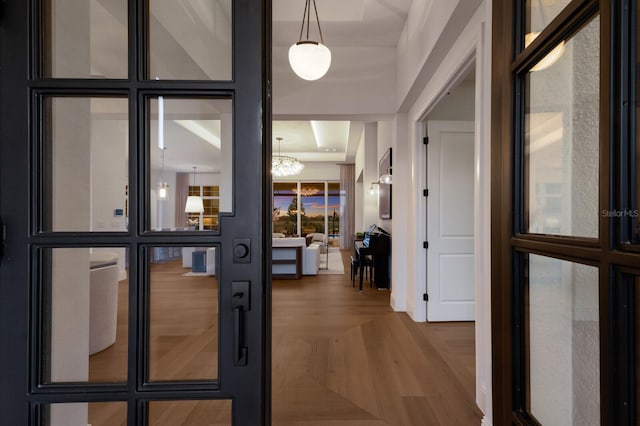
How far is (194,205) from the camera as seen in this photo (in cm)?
103

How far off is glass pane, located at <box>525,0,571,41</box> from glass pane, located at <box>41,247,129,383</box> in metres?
1.39

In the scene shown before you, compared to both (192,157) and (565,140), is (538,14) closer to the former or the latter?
(565,140)

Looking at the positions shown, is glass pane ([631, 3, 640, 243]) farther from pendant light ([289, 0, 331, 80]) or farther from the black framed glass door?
pendant light ([289, 0, 331, 80])

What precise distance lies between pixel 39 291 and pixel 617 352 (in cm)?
147

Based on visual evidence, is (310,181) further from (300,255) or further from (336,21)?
(336,21)

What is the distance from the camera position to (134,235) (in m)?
0.93

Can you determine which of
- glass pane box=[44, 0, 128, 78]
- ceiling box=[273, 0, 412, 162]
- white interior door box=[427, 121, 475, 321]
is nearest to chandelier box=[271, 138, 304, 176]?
ceiling box=[273, 0, 412, 162]

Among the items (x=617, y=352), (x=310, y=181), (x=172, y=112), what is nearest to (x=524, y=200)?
(x=617, y=352)

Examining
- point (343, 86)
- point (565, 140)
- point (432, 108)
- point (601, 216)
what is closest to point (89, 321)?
point (601, 216)

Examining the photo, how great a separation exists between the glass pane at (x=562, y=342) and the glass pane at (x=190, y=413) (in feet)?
3.09

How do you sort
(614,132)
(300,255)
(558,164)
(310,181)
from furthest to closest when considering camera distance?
(310,181), (300,255), (558,164), (614,132)

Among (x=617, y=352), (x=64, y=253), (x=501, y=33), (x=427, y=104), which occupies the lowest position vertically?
(x=617, y=352)

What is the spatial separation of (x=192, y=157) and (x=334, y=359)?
2.33 metres

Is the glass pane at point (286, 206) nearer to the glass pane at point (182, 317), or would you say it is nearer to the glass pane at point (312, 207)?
the glass pane at point (312, 207)
